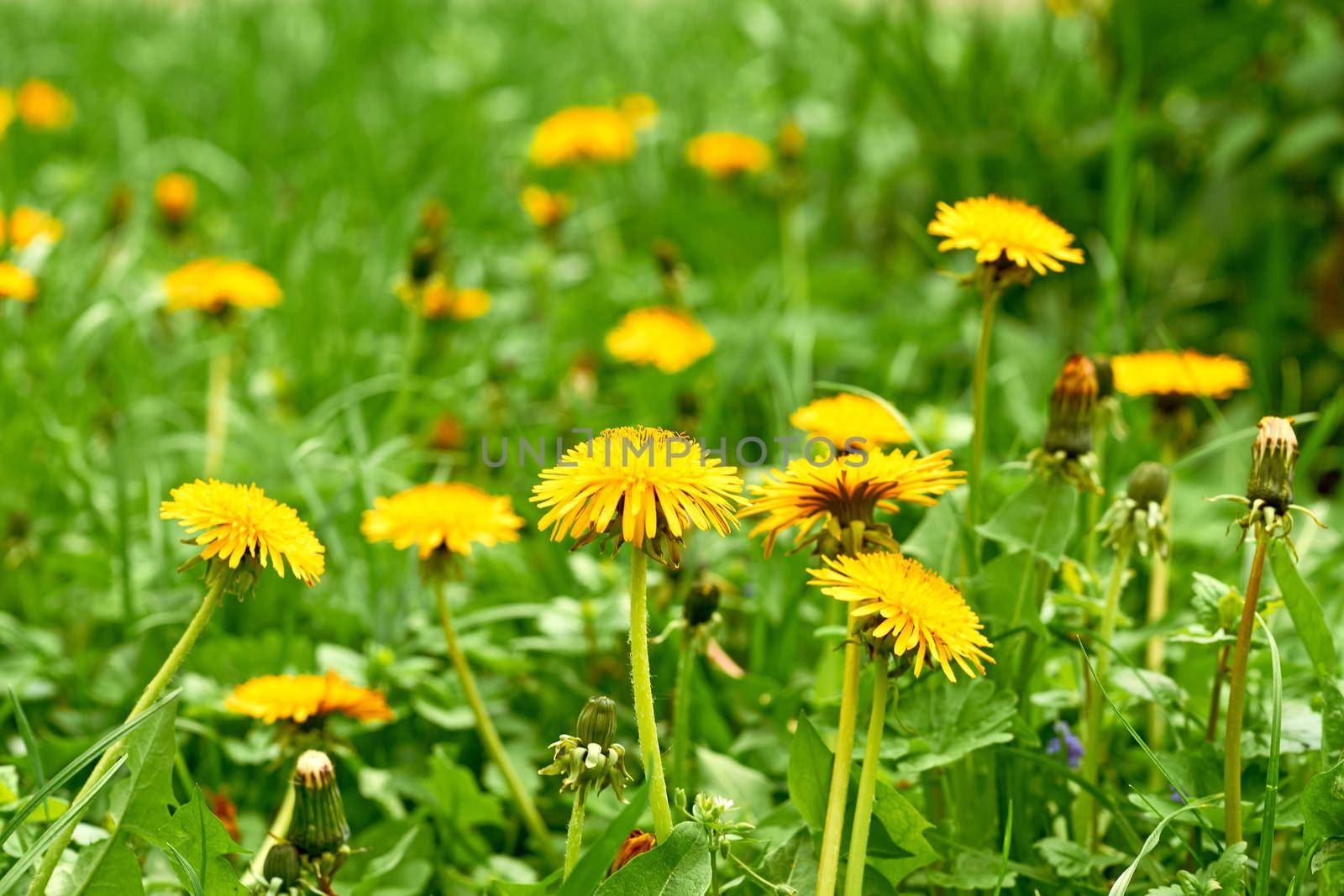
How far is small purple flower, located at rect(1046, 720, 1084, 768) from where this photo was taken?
132 cm

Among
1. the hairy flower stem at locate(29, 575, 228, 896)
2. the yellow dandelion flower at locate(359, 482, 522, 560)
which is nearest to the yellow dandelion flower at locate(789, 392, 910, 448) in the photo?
the yellow dandelion flower at locate(359, 482, 522, 560)

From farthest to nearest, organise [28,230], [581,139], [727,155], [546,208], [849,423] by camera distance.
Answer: [727,155]
[581,139]
[546,208]
[28,230]
[849,423]

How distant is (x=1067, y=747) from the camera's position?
134 centimetres

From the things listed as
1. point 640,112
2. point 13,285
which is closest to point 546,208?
point 640,112

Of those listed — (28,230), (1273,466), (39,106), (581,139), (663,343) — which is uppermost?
(39,106)

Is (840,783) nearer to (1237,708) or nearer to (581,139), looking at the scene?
(1237,708)

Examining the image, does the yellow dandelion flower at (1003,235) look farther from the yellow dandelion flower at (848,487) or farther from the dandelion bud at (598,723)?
the dandelion bud at (598,723)

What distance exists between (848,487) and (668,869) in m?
0.32

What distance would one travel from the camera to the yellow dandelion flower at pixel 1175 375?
1540mm

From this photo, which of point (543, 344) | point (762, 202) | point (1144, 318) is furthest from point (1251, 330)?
point (543, 344)

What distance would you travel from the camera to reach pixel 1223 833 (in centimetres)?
118

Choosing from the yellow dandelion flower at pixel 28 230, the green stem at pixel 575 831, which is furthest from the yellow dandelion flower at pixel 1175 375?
the yellow dandelion flower at pixel 28 230

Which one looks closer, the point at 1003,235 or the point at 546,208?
the point at 1003,235

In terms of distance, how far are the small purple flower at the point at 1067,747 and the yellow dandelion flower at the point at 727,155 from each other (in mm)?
1853
